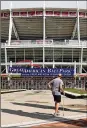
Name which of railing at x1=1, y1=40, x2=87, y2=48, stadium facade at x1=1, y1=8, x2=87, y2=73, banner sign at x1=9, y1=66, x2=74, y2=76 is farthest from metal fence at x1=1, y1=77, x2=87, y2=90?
railing at x1=1, y1=40, x2=87, y2=48

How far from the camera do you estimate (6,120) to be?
13.3m

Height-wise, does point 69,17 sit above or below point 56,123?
above

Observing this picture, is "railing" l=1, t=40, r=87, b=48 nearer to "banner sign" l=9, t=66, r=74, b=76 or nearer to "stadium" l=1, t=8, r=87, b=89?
"stadium" l=1, t=8, r=87, b=89

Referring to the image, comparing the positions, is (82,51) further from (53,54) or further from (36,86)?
(36,86)

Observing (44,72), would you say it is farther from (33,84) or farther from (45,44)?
(45,44)

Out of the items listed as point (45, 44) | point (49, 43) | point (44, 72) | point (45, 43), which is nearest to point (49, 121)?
point (44, 72)

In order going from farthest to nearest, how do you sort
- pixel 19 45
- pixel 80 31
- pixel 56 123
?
pixel 80 31, pixel 19 45, pixel 56 123

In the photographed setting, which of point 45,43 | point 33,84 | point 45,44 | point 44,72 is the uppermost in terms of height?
point 45,43

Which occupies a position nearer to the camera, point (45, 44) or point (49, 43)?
point (45, 44)

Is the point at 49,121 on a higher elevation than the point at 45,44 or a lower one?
lower

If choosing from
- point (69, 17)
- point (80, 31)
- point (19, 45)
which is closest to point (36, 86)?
point (19, 45)

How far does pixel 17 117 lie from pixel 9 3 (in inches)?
2564

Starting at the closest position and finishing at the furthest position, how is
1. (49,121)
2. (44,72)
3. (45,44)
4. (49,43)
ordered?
(49,121), (44,72), (45,44), (49,43)

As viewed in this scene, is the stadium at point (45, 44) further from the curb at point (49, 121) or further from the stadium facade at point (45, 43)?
the curb at point (49, 121)
